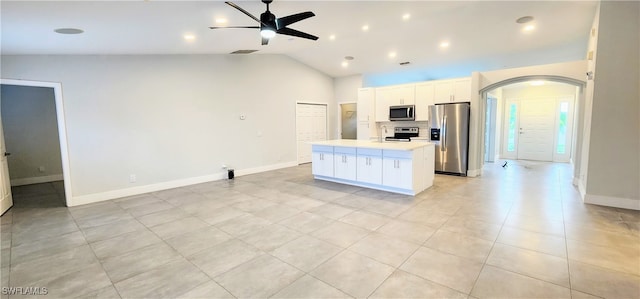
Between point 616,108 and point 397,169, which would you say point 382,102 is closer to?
point 397,169

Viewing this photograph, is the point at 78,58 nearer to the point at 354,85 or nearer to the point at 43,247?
the point at 43,247

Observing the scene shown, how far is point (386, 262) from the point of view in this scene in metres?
2.54

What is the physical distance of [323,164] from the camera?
5.93 m

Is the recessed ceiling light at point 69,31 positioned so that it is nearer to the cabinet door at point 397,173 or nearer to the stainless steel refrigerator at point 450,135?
the cabinet door at point 397,173

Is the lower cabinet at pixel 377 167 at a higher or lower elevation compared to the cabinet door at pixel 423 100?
lower

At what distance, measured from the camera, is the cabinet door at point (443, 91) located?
262 inches

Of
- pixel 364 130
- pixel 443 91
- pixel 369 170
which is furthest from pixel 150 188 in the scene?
pixel 443 91

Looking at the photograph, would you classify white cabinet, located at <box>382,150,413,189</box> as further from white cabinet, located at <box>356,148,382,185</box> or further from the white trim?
the white trim

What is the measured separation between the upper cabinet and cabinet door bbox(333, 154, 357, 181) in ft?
9.62

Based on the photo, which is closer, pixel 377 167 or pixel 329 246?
pixel 329 246

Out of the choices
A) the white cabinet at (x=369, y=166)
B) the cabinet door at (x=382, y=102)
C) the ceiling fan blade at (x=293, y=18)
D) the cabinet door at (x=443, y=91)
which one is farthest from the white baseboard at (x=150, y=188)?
the cabinet door at (x=443, y=91)

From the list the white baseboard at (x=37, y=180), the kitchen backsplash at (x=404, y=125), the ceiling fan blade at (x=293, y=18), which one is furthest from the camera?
the kitchen backsplash at (x=404, y=125)

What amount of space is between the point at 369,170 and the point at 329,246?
8.05ft

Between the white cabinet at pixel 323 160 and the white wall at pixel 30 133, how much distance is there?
19.7ft
